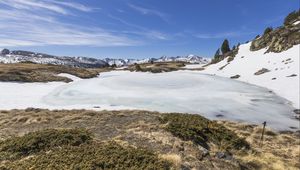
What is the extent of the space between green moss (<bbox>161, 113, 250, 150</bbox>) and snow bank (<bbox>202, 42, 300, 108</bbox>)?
56.4 ft

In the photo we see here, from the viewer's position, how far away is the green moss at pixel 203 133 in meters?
17.0

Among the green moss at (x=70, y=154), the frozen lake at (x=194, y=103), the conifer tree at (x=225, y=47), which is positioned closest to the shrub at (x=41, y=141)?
the green moss at (x=70, y=154)

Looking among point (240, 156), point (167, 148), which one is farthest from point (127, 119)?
point (240, 156)

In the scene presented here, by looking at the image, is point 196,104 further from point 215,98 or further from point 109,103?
point 109,103

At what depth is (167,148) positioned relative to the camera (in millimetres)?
14867

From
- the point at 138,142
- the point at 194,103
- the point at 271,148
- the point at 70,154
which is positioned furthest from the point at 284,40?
the point at 70,154

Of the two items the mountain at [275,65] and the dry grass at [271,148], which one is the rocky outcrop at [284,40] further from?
the dry grass at [271,148]

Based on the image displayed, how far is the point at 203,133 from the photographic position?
1800 centimetres

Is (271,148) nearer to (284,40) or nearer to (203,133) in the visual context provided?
(203,133)

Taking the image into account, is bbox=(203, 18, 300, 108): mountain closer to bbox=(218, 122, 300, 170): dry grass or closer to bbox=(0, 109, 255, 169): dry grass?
bbox=(218, 122, 300, 170): dry grass

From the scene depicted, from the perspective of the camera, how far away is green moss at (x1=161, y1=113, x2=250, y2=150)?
16984 millimetres

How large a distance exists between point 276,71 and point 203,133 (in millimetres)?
40741

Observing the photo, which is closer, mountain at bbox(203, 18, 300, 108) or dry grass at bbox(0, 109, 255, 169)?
dry grass at bbox(0, 109, 255, 169)

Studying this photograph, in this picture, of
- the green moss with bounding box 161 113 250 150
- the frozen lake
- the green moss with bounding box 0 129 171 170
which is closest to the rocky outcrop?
the frozen lake
